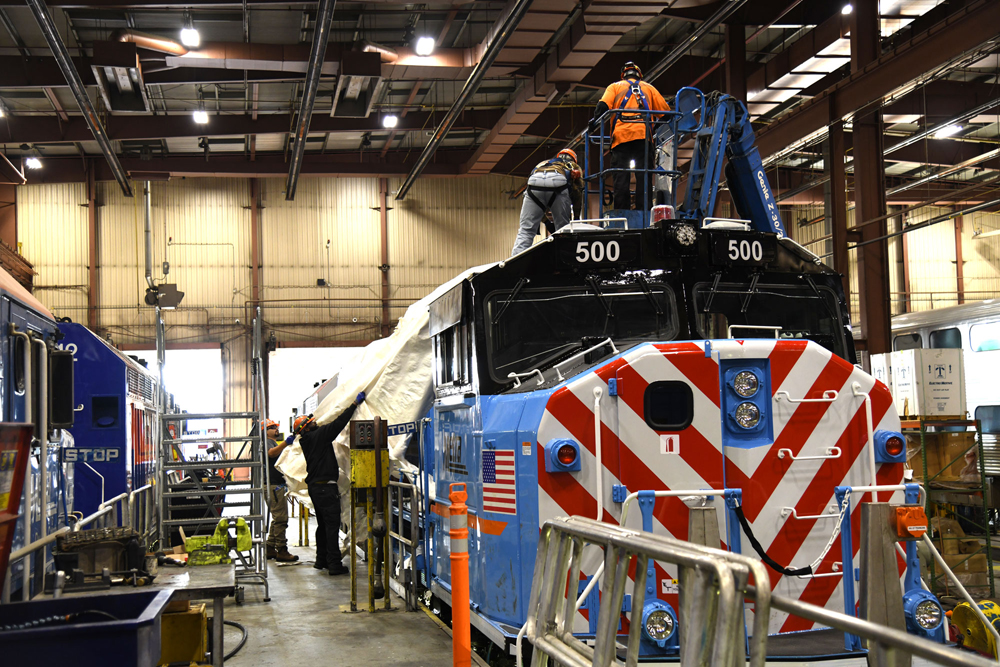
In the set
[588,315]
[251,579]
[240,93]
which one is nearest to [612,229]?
[588,315]

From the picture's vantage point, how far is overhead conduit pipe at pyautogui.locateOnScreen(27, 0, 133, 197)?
13.4 metres

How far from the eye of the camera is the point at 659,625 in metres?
4.28

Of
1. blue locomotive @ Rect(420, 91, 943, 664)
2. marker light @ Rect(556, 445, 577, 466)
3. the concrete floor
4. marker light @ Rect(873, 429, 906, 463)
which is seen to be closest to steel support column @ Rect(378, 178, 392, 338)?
the concrete floor

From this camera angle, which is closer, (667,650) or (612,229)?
(667,650)

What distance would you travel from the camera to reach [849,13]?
14.9 m

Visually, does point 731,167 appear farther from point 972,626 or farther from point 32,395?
point 32,395

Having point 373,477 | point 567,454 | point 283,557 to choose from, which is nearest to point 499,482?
point 567,454

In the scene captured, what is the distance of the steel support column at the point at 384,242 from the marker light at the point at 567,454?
22.8m

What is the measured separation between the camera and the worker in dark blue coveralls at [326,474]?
10.6 metres

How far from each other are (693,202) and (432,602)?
4623 millimetres

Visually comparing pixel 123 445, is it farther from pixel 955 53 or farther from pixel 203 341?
pixel 203 341

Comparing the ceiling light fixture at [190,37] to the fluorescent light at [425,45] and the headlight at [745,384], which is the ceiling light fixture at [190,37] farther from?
the headlight at [745,384]

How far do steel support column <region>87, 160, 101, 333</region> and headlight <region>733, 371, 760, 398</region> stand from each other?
2448cm

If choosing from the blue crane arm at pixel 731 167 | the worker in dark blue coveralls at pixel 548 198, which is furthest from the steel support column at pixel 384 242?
the blue crane arm at pixel 731 167
